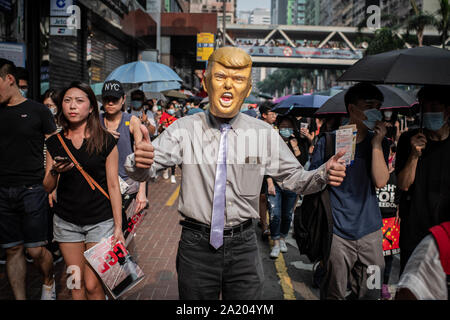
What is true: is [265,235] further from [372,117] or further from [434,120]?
[434,120]

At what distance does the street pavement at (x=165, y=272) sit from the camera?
168 inches

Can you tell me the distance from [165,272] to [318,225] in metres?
2.32

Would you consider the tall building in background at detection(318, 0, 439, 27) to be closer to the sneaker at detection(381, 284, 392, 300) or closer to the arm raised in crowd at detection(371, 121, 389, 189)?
the sneaker at detection(381, 284, 392, 300)

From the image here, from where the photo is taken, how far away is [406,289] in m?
1.75

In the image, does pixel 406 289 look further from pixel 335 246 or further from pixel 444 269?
pixel 335 246

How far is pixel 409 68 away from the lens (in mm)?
3035

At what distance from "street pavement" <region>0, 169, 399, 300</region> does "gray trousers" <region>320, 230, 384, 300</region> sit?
127 centimetres

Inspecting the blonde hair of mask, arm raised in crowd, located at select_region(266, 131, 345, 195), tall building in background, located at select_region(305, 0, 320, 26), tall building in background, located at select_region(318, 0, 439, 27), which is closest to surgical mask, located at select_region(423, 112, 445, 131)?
arm raised in crowd, located at select_region(266, 131, 345, 195)

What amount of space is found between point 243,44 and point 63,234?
5048 cm

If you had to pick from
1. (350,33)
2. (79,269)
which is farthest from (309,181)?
(350,33)

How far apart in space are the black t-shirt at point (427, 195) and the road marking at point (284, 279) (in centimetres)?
173

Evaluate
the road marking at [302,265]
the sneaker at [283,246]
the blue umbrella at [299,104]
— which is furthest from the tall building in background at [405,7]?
the road marking at [302,265]

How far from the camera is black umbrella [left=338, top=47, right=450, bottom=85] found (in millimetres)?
2889

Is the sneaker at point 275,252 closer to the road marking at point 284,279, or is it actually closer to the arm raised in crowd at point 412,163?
the road marking at point 284,279
